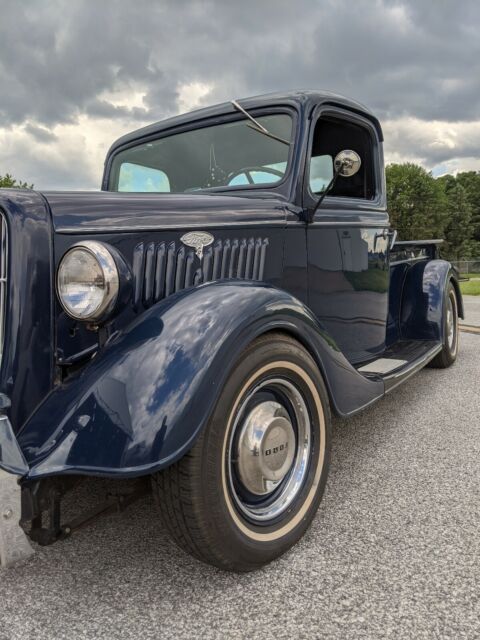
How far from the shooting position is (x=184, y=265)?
2166 mm

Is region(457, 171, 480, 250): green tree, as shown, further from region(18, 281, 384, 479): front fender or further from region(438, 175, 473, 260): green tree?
region(18, 281, 384, 479): front fender

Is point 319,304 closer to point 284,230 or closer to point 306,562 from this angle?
point 284,230

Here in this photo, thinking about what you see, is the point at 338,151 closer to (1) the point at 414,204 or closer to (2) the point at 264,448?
(2) the point at 264,448

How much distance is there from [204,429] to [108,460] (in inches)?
12.1

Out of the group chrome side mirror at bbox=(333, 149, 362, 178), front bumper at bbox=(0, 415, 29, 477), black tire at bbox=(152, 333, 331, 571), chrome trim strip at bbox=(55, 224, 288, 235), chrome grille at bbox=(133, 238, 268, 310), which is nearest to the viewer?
front bumper at bbox=(0, 415, 29, 477)

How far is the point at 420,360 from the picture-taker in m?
3.66

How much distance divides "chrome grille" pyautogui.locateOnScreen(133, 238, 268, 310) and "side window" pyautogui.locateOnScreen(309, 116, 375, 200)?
0.66 metres

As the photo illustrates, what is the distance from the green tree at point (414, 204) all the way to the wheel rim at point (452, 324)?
4359cm

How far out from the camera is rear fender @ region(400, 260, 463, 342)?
4.34m

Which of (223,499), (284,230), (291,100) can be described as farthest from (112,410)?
(291,100)

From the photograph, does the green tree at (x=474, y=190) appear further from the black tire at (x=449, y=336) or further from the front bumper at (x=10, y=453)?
the front bumper at (x=10, y=453)

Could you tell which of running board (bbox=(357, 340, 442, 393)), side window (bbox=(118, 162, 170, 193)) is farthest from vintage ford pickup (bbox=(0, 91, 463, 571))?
side window (bbox=(118, 162, 170, 193))

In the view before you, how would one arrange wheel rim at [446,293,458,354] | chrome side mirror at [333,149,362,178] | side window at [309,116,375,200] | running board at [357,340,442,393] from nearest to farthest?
chrome side mirror at [333,149,362,178], side window at [309,116,375,200], running board at [357,340,442,393], wheel rim at [446,293,458,354]

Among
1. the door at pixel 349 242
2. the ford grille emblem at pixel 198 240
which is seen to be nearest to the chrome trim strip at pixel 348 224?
the door at pixel 349 242
